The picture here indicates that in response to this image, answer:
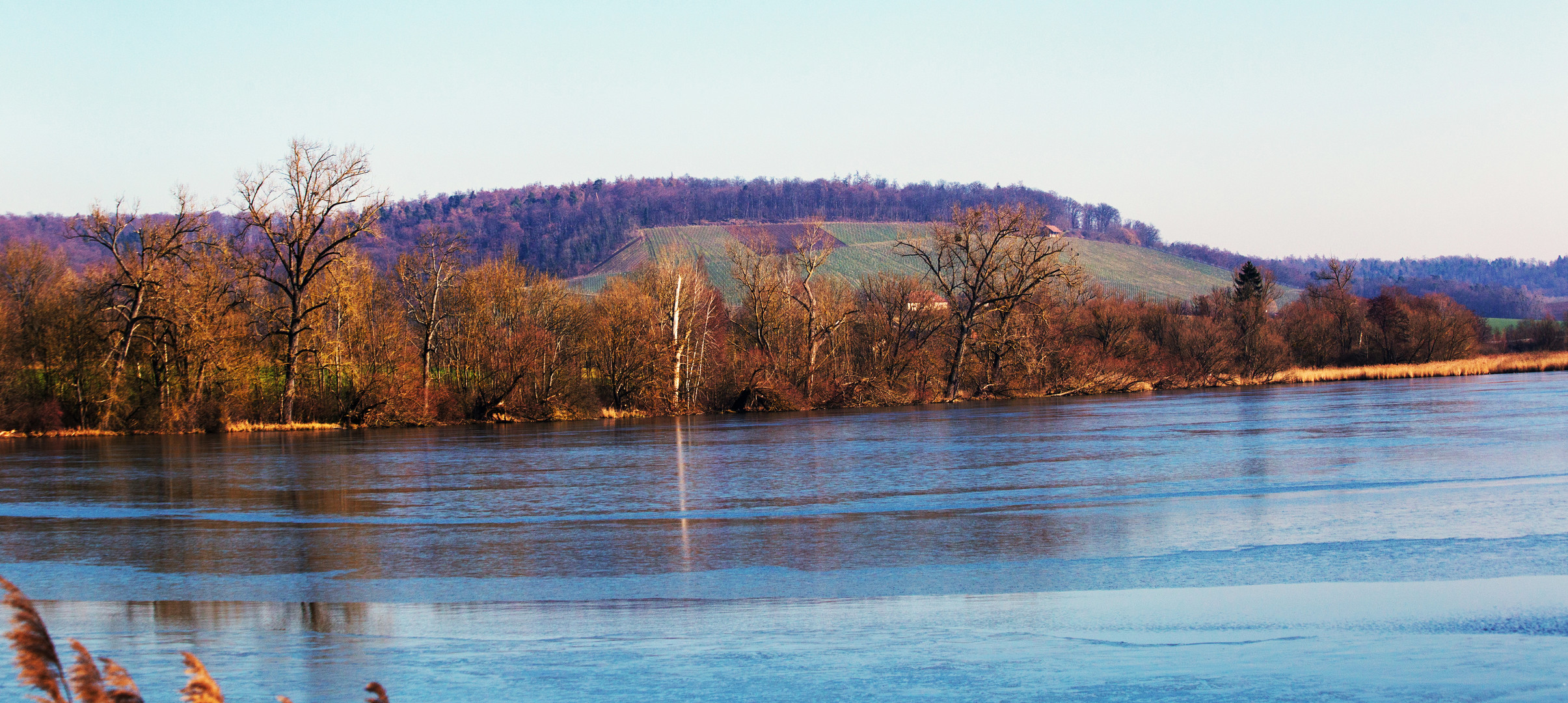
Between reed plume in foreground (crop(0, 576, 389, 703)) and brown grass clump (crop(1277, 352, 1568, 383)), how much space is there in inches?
2669

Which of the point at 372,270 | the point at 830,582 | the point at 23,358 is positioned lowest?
the point at 830,582

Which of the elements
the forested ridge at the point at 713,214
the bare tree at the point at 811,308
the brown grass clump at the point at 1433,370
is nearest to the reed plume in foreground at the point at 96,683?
the bare tree at the point at 811,308

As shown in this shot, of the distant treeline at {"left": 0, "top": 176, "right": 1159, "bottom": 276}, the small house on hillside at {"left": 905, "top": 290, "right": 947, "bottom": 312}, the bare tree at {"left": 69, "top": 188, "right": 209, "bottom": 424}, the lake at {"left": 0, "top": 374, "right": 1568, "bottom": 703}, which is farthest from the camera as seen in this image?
the distant treeline at {"left": 0, "top": 176, "right": 1159, "bottom": 276}

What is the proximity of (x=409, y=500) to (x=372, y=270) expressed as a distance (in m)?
36.0

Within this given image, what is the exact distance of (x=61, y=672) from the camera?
9.00 feet

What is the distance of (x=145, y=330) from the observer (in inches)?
1678

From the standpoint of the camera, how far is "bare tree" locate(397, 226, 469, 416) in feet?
155

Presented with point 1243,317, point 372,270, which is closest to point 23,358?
point 372,270

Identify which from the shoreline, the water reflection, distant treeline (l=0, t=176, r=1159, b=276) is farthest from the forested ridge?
the water reflection

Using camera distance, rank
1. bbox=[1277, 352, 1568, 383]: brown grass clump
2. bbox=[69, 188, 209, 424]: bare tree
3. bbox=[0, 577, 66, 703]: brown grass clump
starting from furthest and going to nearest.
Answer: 1. bbox=[1277, 352, 1568, 383]: brown grass clump
2. bbox=[69, 188, 209, 424]: bare tree
3. bbox=[0, 577, 66, 703]: brown grass clump

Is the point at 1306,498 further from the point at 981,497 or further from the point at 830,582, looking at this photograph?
the point at 830,582

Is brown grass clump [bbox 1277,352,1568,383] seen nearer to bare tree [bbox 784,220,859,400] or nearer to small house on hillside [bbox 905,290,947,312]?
small house on hillside [bbox 905,290,947,312]

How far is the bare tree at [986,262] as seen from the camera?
55500mm

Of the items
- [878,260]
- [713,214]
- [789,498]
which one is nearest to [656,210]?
[713,214]
